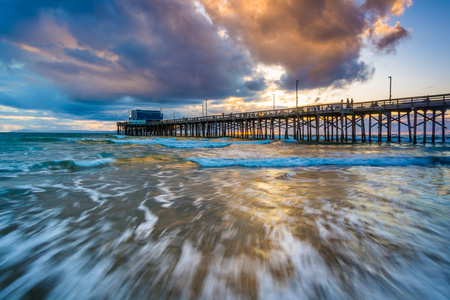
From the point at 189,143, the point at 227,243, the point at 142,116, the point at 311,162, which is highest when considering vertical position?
the point at 142,116

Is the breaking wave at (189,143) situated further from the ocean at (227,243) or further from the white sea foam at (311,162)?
the ocean at (227,243)

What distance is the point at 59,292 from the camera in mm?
1580

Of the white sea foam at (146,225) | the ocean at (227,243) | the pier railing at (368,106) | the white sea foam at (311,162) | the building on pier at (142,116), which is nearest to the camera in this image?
the ocean at (227,243)

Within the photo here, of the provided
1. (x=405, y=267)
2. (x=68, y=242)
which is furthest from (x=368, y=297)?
(x=68, y=242)

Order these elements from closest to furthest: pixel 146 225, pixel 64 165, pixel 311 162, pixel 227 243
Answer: pixel 227 243, pixel 146 225, pixel 64 165, pixel 311 162

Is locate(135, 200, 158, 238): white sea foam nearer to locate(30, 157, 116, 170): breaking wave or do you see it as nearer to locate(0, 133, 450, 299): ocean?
locate(0, 133, 450, 299): ocean

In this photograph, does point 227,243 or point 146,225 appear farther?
point 146,225

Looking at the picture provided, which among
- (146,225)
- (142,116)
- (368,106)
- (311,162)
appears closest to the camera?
(146,225)

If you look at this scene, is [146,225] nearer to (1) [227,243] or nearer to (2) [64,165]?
(1) [227,243]

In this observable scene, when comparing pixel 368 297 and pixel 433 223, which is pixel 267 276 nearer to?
pixel 368 297

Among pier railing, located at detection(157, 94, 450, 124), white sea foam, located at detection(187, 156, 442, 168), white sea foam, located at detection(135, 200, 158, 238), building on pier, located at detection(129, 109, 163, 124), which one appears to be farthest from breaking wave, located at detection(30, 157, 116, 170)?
building on pier, located at detection(129, 109, 163, 124)

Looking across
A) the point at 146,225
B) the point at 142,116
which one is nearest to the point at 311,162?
the point at 146,225

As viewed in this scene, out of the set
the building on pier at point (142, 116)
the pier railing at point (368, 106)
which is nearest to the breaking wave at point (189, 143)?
the pier railing at point (368, 106)

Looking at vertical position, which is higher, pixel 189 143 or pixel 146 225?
pixel 189 143
